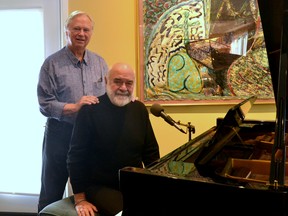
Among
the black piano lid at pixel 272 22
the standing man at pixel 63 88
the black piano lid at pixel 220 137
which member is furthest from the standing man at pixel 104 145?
the black piano lid at pixel 272 22

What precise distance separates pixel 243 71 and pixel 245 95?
0.61ft

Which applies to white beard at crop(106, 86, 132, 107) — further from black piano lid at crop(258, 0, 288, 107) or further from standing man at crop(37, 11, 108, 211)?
black piano lid at crop(258, 0, 288, 107)

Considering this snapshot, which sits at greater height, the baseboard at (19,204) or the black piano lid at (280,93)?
the black piano lid at (280,93)

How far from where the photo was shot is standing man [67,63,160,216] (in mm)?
1818

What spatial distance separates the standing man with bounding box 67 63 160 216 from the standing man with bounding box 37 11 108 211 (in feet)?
1.25

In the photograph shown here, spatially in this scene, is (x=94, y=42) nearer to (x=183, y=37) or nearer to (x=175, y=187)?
(x=183, y=37)

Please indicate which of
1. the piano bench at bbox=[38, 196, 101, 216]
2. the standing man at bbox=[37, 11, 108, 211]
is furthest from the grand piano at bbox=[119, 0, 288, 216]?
the standing man at bbox=[37, 11, 108, 211]

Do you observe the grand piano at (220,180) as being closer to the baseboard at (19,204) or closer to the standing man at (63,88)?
the standing man at (63,88)

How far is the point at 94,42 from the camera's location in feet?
9.36

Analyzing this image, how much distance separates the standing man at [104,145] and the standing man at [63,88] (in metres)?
0.38

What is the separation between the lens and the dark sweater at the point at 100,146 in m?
1.82

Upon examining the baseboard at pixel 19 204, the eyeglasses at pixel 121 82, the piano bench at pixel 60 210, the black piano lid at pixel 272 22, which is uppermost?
the black piano lid at pixel 272 22

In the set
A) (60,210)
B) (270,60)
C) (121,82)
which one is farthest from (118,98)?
(270,60)

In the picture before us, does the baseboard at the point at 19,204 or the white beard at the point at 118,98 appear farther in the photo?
the baseboard at the point at 19,204
